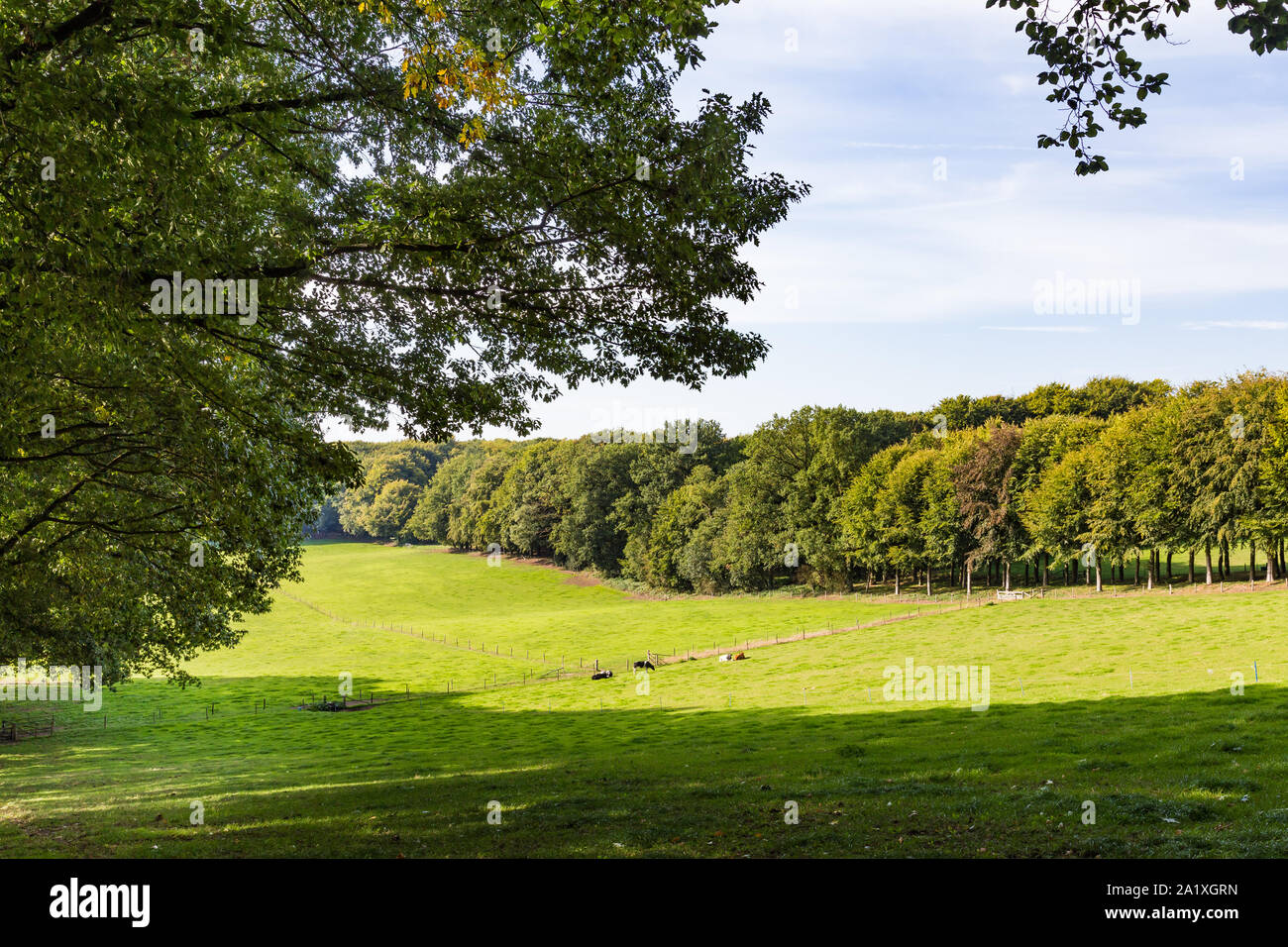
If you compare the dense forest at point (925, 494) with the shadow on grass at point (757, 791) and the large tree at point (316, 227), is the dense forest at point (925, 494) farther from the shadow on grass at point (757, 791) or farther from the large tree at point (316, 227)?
the large tree at point (316, 227)

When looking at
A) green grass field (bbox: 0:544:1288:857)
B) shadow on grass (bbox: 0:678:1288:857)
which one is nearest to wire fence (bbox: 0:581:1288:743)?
green grass field (bbox: 0:544:1288:857)

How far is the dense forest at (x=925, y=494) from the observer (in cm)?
6228

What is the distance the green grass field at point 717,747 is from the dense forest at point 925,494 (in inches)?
265

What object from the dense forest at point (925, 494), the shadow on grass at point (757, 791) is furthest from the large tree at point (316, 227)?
the dense forest at point (925, 494)

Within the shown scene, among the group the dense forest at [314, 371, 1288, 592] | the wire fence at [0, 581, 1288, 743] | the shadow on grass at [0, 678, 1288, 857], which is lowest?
the wire fence at [0, 581, 1288, 743]

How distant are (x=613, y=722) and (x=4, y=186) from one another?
35498mm

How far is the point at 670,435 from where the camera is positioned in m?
111

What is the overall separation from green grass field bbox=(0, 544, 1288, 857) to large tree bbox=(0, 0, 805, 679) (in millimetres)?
6964

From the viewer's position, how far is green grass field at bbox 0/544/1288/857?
12.5 m

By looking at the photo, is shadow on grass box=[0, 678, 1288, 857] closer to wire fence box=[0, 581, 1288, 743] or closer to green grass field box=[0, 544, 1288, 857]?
green grass field box=[0, 544, 1288, 857]

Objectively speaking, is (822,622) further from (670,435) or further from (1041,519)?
(670,435)
